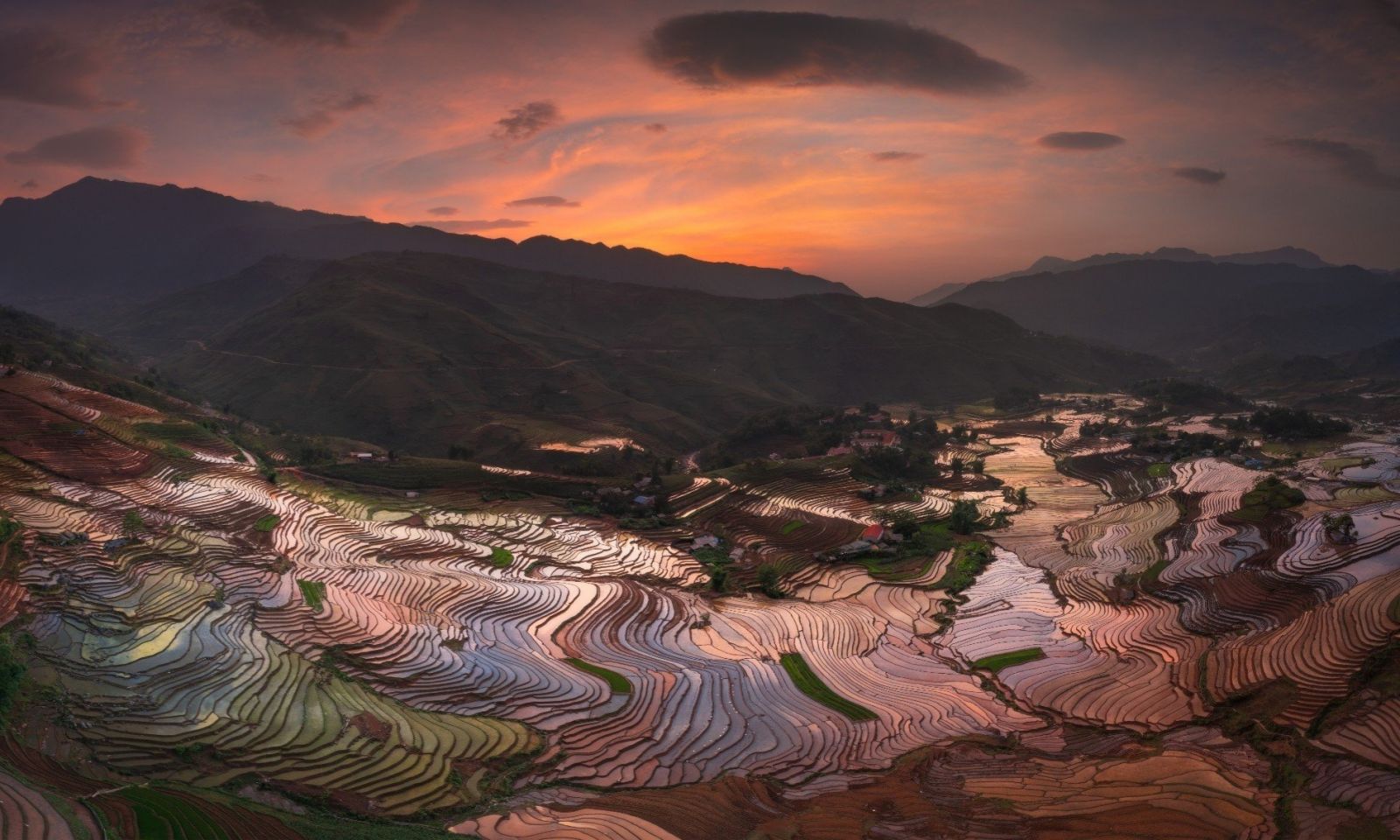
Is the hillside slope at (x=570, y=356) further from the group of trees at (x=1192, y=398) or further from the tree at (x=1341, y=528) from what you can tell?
the tree at (x=1341, y=528)

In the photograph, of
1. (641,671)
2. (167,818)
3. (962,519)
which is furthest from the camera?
(962,519)

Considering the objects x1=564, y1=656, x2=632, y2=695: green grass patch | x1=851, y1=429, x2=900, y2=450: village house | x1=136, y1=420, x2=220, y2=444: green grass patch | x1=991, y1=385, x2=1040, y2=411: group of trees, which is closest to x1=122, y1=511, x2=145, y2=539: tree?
x1=136, y1=420, x2=220, y2=444: green grass patch

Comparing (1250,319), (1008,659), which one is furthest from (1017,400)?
(1250,319)

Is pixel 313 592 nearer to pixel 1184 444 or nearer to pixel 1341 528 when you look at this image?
pixel 1341 528

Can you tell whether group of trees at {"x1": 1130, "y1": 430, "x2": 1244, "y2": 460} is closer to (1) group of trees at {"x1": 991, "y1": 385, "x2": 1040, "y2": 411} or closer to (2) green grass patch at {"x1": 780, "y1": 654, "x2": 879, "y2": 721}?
(1) group of trees at {"x1": 991, "y1": 385, "x2": 1040, "y2": 411}

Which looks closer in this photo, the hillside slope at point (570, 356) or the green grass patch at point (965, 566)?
the green grass patch at point (965, 566)

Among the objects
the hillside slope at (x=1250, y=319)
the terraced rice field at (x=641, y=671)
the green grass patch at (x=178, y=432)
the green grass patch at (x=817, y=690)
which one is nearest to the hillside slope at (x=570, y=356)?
the green grass patch at (x=178, y=432)

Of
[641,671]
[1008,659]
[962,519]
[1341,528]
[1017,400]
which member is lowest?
[1008,659]
